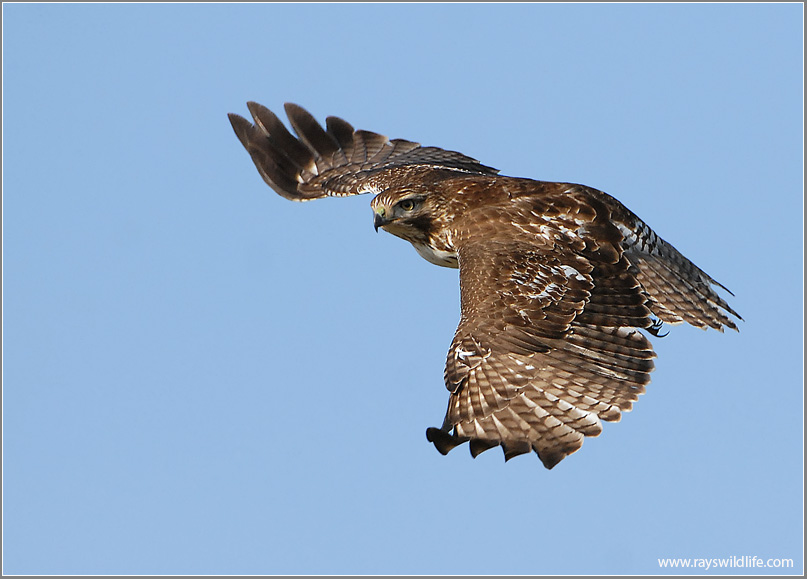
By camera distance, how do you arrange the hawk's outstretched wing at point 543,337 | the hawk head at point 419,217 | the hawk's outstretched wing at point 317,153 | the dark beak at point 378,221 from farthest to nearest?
the hawk's outstretched wing at point 317,153
the dark beak at point 378,221
the hawk head at point 419,217
the hawk's outstretched wing at point 543,337

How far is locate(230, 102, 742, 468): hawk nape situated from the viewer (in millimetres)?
10859

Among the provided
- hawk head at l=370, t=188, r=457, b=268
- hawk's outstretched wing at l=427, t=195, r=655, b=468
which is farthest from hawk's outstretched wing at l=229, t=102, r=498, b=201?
hawk's outstretched wing at l=427, t=195, r=655, b=468

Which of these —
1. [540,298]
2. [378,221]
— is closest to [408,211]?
[378,221]

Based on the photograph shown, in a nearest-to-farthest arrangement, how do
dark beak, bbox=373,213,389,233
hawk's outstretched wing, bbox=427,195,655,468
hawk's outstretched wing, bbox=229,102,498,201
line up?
hawk's outstretched wing, bbox=427,195,655,468
dark beak, bbox=373,213,389,233
hawk's outstretched wing, bbox=229,102,498,201

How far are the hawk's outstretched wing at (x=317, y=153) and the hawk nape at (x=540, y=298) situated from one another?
1.20 metres

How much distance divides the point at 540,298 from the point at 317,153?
595cm

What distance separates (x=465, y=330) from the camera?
11516 mm

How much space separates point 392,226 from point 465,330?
252 cm

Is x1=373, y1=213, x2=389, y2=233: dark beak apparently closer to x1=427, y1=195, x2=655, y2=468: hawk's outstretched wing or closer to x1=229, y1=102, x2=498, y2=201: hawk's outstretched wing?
x1=427, y1=195, x2=655, y2=468: hawk's outstretched wing

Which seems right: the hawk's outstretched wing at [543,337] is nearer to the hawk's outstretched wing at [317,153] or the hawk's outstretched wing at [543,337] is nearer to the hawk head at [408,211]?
the hawk head at [408,211]

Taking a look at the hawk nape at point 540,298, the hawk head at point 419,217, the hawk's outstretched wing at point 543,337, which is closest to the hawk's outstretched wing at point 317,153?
the hawk nape at point 540,298

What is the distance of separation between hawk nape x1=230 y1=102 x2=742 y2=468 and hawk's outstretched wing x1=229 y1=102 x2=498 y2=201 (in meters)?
1.20

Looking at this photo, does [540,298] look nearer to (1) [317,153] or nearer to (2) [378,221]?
(2) [378,221]

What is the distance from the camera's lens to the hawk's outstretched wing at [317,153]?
1627 centimetres
